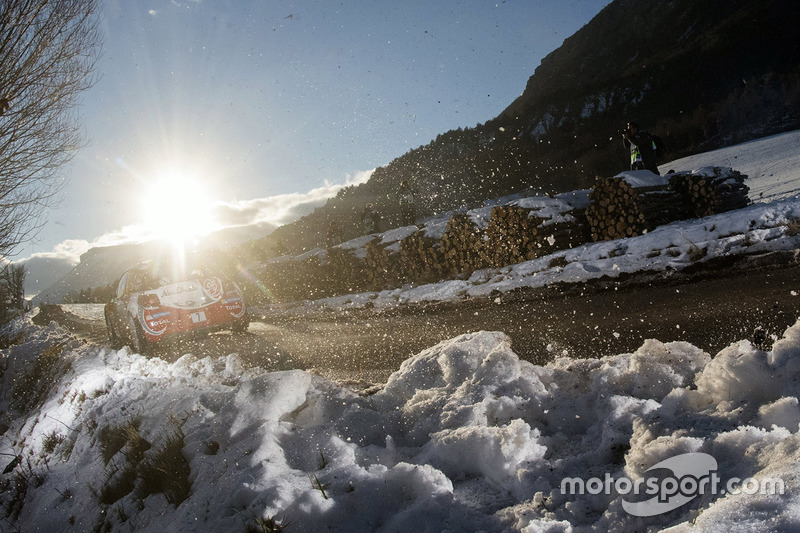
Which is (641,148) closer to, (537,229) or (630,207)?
(630,207)

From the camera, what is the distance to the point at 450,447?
2215mm

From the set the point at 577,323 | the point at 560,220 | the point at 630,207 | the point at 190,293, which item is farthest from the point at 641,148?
the point at 190,293

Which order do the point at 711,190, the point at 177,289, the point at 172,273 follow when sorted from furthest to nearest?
1. the point at 711,190
2. the point at 172,273
3. the point at 177,289

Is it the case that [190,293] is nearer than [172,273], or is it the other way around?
[190,293]

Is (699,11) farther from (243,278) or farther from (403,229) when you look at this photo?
(243,278)

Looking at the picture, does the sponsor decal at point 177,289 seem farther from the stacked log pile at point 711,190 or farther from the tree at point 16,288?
the tree at point 16,288

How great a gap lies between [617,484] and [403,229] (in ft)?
36.0

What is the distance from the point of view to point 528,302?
20.1 ft

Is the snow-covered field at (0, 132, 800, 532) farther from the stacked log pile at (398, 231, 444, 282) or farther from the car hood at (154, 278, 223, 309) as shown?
the stacked log pile at (398, 231, 444, 282)

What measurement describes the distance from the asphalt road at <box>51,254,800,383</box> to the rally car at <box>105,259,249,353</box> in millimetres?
369

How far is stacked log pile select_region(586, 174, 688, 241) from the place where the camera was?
27.0ft

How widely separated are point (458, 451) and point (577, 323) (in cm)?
293

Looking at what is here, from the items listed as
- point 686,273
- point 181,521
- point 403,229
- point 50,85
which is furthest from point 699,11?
point 181,521

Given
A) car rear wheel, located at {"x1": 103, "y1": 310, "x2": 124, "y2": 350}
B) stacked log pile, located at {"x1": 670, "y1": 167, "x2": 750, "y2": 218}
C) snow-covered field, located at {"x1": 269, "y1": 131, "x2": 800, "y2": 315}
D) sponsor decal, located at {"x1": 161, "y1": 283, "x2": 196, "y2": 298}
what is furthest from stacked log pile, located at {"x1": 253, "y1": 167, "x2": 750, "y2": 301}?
car rear wheel, located at {"x1": 103, "y1": 310, "x2": 124, "y2": 350}
